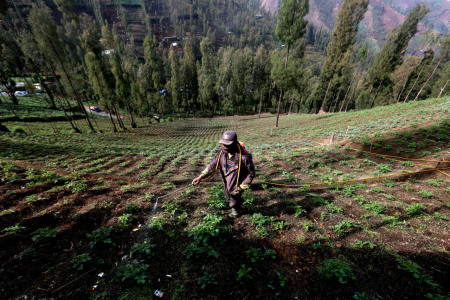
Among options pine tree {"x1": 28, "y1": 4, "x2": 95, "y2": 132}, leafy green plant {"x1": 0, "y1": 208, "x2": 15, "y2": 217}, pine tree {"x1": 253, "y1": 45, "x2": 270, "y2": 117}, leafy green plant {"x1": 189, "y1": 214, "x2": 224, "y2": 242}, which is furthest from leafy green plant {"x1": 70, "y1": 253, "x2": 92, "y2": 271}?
pine tree {"x1": 253, "y1": 45, "x2": 270, "y2": 117}

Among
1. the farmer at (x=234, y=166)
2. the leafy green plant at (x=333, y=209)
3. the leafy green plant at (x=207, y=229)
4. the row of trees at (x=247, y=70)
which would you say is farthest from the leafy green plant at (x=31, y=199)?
the row of trees at (x=247, y=70)

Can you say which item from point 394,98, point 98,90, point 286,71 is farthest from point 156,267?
point 394,98

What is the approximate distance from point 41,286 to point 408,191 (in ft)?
36.3

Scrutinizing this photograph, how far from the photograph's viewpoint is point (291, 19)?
21859mm

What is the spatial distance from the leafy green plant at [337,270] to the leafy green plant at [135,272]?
12.0 feet

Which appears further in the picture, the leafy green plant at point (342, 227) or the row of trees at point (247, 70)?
the row of trees at point (247, 70)

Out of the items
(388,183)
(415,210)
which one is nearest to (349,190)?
(415,210)

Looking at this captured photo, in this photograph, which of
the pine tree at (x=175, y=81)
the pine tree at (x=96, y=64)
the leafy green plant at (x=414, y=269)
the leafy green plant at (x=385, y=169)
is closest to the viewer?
the leafy green plant at (x=414, y=269)

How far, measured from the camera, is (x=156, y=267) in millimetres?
3814

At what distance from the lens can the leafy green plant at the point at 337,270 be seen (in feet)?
11.0

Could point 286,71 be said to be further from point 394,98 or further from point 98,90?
point 394,98

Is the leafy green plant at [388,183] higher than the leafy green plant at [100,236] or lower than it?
lower

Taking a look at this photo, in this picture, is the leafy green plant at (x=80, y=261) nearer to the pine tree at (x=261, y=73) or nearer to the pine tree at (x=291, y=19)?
the pine tree at (x=291, y=19)

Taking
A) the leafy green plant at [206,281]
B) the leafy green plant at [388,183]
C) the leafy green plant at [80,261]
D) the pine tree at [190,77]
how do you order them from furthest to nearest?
the pine tree at [190,77]
the leafy green plant at [388,183]
the leafy green plant at [80,261]
the leafy green plant at [206,281]
